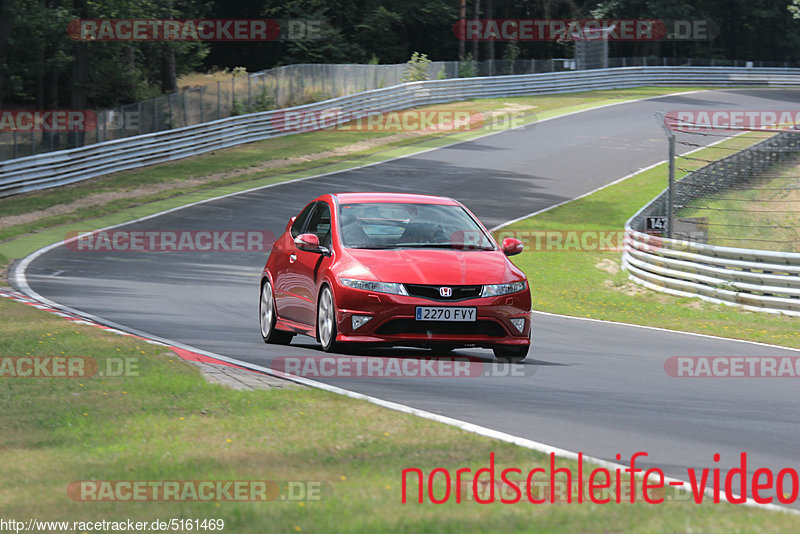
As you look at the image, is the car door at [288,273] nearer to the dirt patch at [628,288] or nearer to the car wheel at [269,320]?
the car wheel at [269,320]

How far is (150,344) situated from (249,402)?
3.35 meters

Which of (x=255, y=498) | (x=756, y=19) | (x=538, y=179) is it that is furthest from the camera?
(x=756, y=19)

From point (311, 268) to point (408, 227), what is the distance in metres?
1.09

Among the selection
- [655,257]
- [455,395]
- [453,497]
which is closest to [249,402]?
[455,395]

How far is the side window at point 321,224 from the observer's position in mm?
11188

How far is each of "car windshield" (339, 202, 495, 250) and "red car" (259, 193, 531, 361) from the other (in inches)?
0.4

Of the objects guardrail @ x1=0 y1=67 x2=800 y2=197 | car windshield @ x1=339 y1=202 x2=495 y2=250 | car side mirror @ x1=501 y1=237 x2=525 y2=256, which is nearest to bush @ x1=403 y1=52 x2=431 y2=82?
guardrail @ x1=0 y1=67 x2=800 y2=197

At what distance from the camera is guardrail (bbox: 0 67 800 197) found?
34.0 meters

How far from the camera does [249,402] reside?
7957 millimetres

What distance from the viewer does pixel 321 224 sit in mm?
11555

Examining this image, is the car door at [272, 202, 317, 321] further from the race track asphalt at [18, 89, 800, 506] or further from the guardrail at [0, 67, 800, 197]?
the guardrail at [0, 67, 800, 197]

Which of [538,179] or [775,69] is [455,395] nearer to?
[538,179]

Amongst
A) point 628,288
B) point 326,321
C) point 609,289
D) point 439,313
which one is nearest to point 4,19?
point 609,289

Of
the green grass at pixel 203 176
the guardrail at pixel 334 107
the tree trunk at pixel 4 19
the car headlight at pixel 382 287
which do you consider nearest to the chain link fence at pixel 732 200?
the car headlight at pixel 382 287
